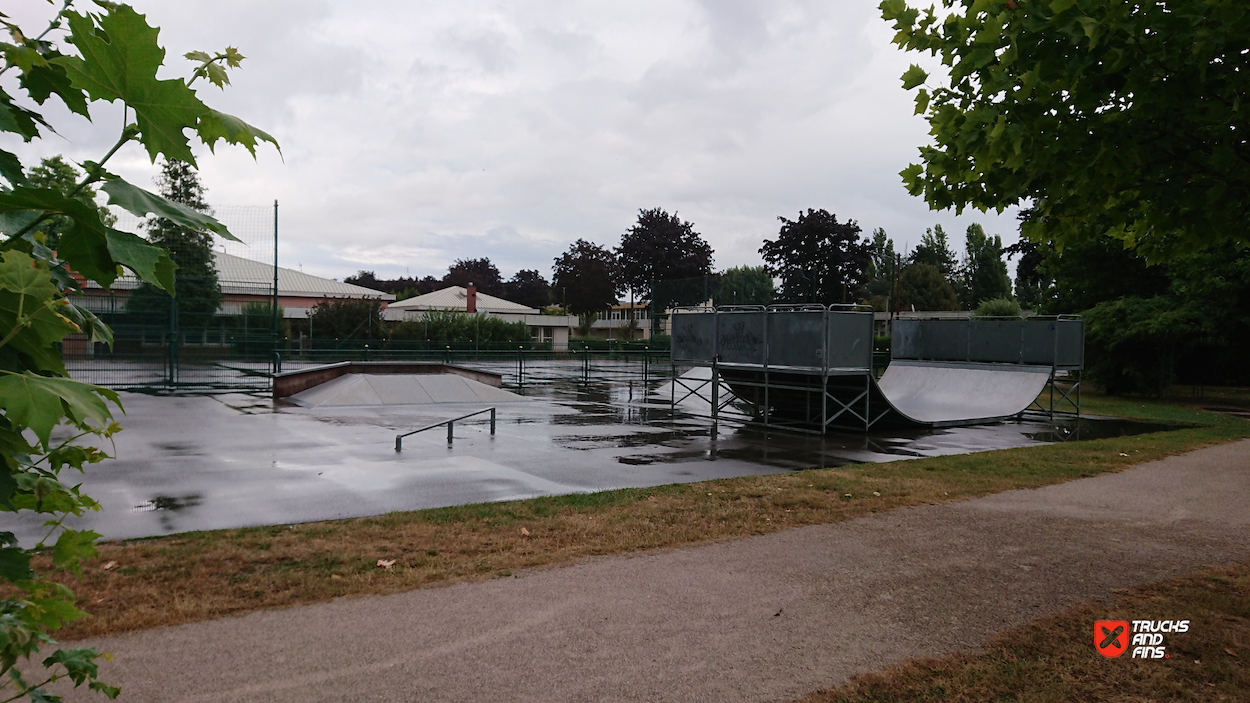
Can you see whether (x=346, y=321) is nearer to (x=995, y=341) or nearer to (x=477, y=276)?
(x=995, y=341)

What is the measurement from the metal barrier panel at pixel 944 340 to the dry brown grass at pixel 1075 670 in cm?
1867

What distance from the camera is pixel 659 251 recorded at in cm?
7319

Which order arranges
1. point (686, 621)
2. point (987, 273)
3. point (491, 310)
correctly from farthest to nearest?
point (987, 273) → point (491, 310) → point (686, 621)

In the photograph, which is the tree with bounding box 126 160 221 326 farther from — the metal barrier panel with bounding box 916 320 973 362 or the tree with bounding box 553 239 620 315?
the tree with bounding box 553 239 620 315

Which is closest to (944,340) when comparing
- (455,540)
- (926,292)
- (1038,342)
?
(1038,342)

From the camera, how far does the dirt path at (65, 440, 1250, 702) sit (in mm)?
4168

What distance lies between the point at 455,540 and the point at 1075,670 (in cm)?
477

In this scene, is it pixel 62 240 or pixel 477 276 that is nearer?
pixel 62 240

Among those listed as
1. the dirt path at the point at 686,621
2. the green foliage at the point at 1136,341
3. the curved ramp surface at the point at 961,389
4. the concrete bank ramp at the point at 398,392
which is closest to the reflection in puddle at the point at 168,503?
the dirt path at the point at 686,621

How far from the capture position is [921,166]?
6.48 meters

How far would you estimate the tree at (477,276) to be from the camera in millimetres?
103062

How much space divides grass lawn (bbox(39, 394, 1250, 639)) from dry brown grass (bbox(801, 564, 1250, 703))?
2.84m

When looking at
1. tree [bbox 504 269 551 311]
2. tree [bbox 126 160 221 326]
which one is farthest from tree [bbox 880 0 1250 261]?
tree [bbox 504 269 551 311]

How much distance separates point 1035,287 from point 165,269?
339 feet
